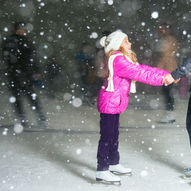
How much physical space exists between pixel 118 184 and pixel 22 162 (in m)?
1.24

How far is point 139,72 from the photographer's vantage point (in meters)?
3.42

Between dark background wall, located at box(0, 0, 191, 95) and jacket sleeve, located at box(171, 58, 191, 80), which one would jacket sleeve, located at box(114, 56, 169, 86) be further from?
dark background wall, located at box(0, 0, 191, 95)

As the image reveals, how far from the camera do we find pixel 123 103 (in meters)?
3.65

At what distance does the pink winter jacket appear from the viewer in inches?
135

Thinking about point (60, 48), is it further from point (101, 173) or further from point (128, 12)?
point (101, 173)

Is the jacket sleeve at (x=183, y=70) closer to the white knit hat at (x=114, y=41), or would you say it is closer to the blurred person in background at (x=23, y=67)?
the white knit hat at (x=114, y=41)

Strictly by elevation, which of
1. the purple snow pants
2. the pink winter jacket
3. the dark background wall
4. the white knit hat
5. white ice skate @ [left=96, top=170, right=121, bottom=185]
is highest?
the dark background wall

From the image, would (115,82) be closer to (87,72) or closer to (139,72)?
(139,72)

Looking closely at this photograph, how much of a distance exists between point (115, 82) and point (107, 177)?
856 mm

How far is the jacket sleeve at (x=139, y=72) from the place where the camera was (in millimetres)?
3416

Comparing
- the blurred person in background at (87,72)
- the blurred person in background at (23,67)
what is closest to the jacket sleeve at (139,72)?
the blurred person in background at (23,67)

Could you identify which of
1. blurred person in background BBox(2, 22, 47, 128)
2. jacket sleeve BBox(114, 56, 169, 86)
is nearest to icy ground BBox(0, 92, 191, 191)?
blurred person in background BBox(2, 22, 47, 128)

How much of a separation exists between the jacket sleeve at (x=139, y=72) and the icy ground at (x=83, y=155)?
3.09ft

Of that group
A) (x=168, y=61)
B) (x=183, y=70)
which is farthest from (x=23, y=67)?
(x=183, y=70)
